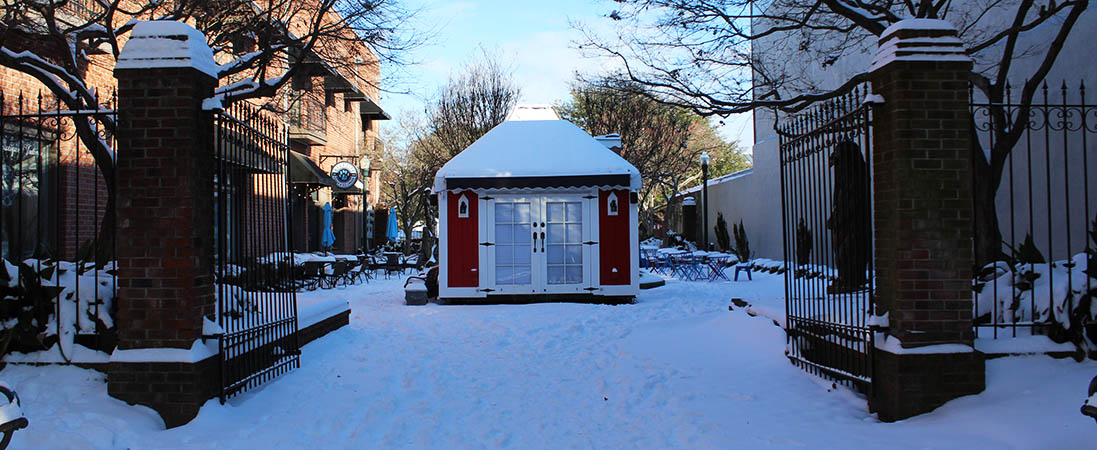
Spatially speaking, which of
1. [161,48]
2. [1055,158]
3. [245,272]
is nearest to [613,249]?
[1055,158]

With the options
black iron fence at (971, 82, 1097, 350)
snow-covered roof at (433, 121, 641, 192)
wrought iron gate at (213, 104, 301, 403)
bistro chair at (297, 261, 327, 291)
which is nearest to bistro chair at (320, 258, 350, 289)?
bistro chair at (297, 261, 327, 291)

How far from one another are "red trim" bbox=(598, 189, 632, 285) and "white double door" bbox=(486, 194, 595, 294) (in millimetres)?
239

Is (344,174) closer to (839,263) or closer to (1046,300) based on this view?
(839,263)

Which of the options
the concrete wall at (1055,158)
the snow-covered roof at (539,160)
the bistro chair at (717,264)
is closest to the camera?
the concrete wall at (1055,158)

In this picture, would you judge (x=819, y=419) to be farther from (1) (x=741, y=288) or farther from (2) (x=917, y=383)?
(1) (x=741, y=288)

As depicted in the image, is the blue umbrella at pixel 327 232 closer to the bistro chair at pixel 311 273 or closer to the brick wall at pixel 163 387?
the bistro chair at pixel 311 273

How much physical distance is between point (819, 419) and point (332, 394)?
388 cm

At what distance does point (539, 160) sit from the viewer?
13258mm

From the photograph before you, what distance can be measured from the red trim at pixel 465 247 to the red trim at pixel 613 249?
2415 mm

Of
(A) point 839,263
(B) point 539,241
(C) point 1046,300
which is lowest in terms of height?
(C) point 1046,300

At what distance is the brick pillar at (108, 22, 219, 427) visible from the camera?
474cm

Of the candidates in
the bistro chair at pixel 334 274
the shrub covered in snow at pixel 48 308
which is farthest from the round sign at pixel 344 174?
the shrub covered in snow at pixel 48 308

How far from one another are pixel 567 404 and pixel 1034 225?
24.1 feet

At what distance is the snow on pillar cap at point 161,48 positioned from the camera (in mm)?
4766
